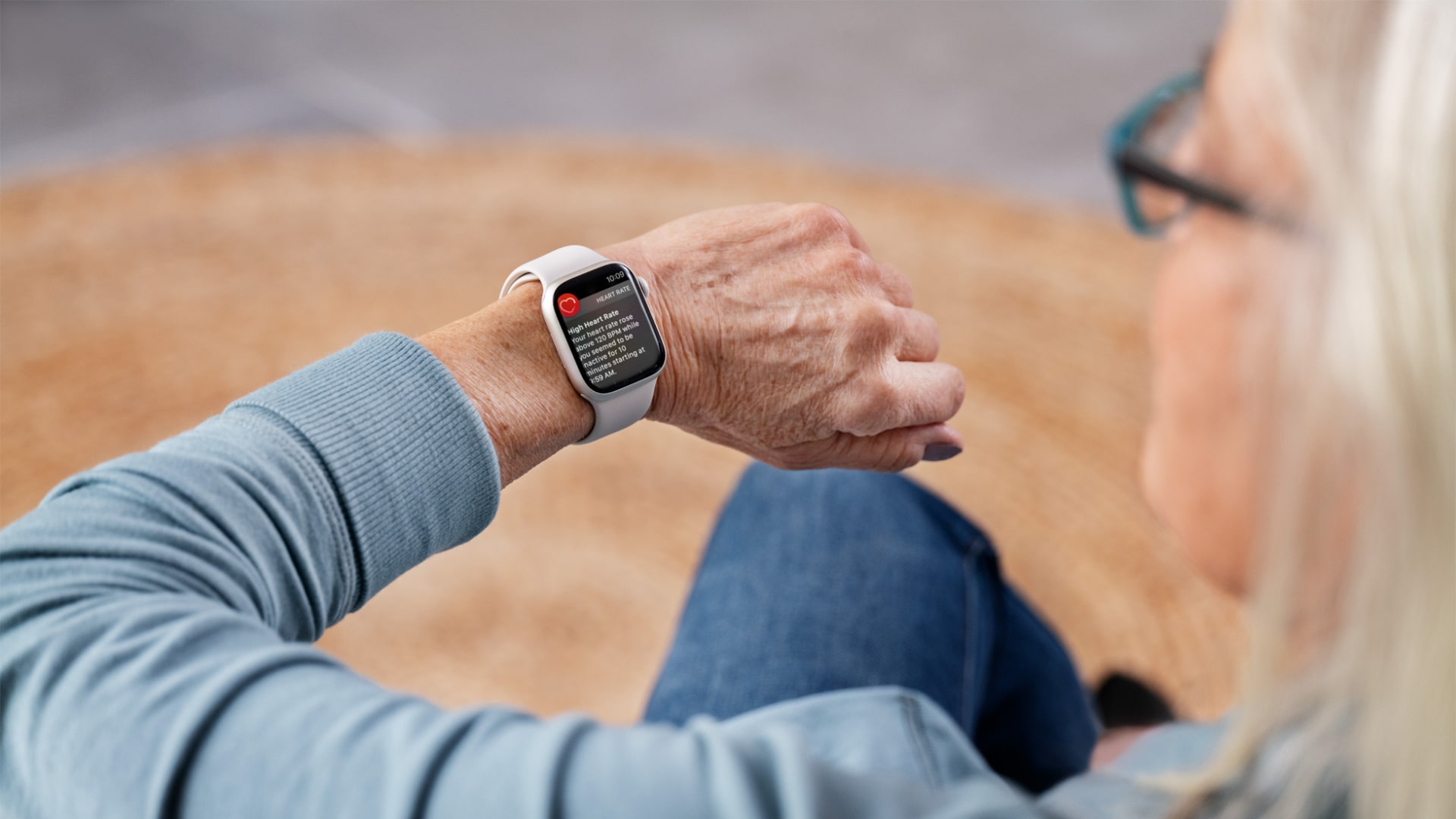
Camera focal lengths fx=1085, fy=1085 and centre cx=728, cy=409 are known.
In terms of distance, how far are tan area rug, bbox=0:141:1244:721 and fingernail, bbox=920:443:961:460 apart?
1.61 ft

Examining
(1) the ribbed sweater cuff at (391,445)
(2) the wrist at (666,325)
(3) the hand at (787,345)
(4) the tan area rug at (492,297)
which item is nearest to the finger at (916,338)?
(3) the hand at (787,345)

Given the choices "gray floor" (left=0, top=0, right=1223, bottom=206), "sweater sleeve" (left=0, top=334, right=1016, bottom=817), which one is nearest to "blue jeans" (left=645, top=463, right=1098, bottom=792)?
"sweater sleeve" (left=0, top=334, right=1016, bottom=817)

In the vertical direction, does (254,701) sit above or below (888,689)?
above

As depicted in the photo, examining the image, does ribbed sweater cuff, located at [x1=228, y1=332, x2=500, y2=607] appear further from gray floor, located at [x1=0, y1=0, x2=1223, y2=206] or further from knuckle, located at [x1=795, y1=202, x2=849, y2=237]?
gray floor, located at [x1=0, y1=0, x2=1223, y2=206]

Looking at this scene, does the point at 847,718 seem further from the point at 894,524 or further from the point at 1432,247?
the point at 1432,247

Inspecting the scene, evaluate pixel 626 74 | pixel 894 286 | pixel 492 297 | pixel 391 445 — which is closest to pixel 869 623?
pixel 894 286

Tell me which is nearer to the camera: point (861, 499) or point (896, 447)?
point (896, 447)

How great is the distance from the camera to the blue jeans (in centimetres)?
80

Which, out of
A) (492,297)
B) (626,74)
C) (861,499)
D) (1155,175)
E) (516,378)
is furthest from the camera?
(626,74)

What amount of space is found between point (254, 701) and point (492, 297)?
41.2 inches

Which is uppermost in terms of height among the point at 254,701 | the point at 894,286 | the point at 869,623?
the point at 894,286

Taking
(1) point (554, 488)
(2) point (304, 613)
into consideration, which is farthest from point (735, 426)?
(1) point (554, 488)

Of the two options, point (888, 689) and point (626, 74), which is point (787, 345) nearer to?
point (888, 689)

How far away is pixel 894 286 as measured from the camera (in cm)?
79
